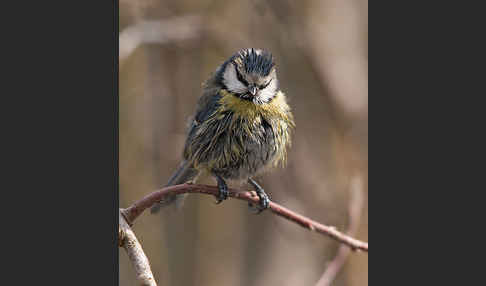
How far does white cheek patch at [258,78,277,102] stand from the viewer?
6.48 ft

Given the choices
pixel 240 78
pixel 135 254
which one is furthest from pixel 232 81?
pixel 135 254

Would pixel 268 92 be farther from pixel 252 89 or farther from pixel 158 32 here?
pixel 158 32

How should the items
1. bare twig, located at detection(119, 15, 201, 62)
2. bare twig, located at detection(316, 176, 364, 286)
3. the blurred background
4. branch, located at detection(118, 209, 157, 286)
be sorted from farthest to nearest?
the blurred background < bare twig, located at detection(119, 15, 201, 62) < bare twig, located at detection(316, 176, 364, 286) < branch, located at detection(118, 209, 157, 286)

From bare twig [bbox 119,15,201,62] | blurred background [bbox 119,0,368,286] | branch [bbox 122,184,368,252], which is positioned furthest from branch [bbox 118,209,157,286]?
blurred background [bbox 119,0,368,286]

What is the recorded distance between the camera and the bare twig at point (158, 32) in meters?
2.19

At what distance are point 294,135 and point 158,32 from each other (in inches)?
37.5

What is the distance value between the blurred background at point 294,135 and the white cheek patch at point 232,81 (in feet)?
2.28

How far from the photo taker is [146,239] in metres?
2.64

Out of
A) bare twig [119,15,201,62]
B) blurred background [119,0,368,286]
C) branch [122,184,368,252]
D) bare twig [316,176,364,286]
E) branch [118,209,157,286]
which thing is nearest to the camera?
branch [118,209,157,286]

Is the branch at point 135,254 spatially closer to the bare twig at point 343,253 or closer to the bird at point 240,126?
the bird at point 240,126

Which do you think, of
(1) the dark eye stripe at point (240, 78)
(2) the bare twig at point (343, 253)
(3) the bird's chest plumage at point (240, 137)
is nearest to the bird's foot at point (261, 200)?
(3) the bird's chest plumage at point (240, 137)

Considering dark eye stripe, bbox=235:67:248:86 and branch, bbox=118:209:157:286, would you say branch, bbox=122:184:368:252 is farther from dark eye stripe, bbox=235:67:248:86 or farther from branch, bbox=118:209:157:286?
dark eye stripe, bbox=235:67:248:86

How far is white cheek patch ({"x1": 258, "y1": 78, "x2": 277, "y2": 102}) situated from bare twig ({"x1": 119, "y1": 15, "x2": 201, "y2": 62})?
1.86ft

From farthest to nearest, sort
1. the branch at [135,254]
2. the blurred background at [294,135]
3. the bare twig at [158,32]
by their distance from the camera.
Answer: the blurred background at [294,135] → the bare twig at [158,32] → the branch at [135,254]
